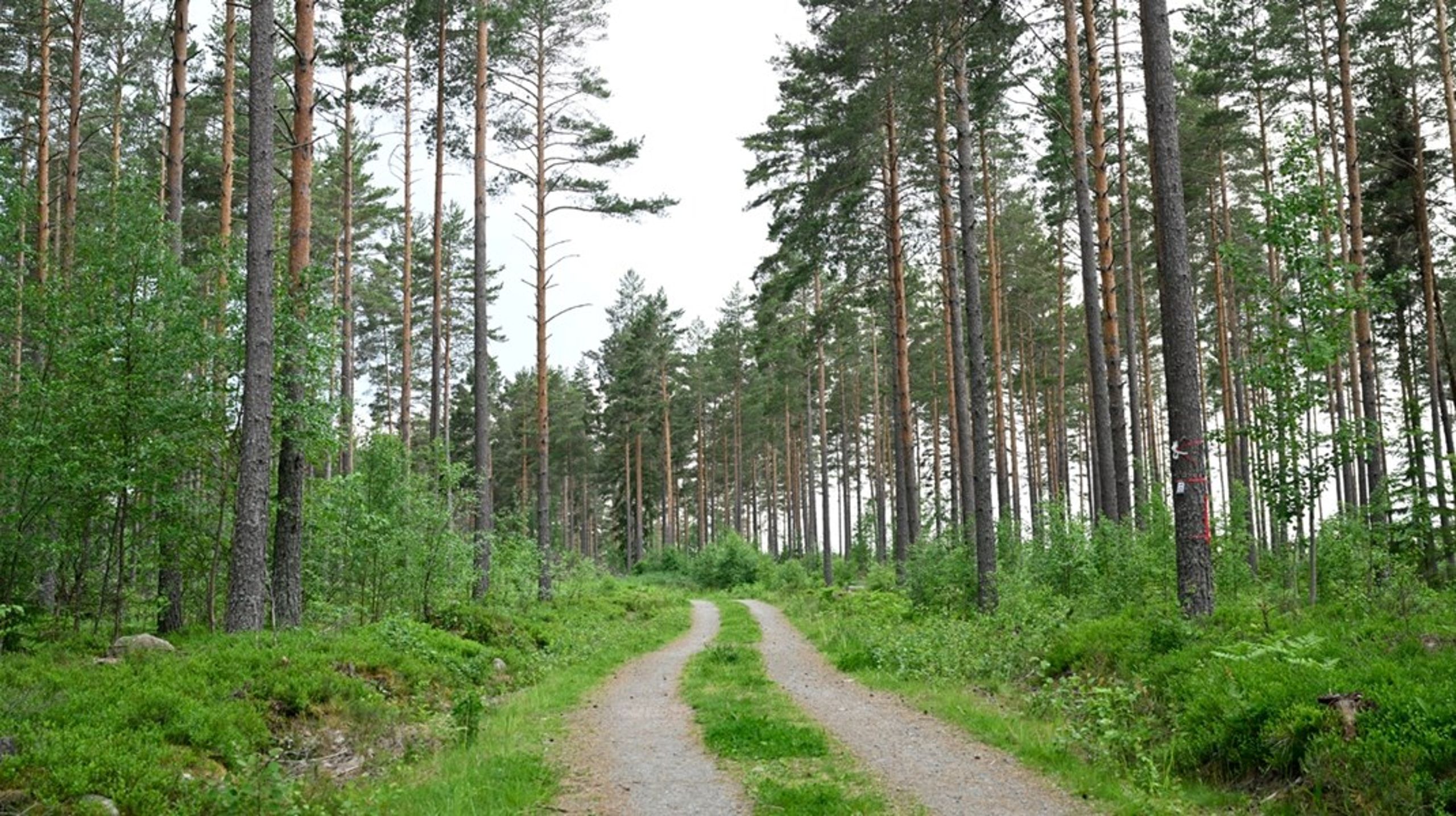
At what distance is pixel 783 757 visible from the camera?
277 inches

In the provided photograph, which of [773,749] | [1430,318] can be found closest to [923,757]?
[773,749]

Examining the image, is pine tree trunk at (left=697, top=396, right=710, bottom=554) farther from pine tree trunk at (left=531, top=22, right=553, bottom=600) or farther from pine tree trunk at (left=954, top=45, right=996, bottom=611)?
pine tree trunk at (left=954, top=45, right=996, bottom=611)

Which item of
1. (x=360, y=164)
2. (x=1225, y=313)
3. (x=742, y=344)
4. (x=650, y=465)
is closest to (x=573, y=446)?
(x=650, y=465)

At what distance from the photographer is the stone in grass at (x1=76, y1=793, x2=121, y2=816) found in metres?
4.95

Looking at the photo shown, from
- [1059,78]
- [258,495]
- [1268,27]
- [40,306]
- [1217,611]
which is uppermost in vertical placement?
[1268,27]

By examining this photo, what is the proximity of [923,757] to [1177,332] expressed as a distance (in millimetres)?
4826

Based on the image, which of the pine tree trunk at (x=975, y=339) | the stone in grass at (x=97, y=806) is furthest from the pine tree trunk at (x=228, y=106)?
the pine tree trunk at (x=975, y=339)

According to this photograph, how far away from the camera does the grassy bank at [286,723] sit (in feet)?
17.7

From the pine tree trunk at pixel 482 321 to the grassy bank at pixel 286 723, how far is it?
5.64 metres

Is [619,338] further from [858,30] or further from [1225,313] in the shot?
[858,30]

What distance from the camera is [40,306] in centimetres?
1110

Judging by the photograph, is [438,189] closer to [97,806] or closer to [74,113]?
[74,113]

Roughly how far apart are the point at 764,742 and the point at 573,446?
156 ft

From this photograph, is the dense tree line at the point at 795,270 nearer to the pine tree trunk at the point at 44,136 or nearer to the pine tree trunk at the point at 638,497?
the pine tree trunk at the point at 44,136
